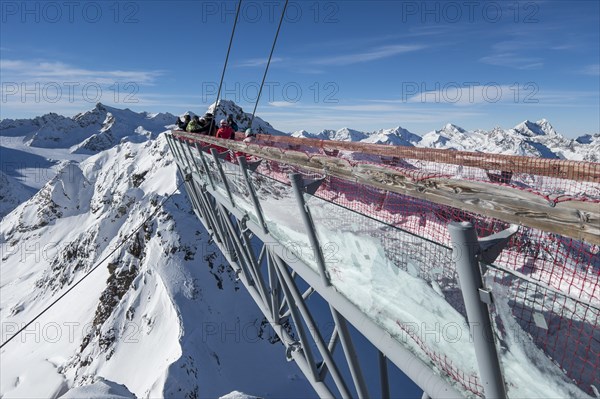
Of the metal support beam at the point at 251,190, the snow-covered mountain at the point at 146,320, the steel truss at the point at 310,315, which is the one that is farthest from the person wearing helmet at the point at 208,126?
the metal support beam at the point at 251,190

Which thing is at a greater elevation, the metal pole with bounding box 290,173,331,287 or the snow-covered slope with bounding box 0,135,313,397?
the metal pole with bounding box 290,173,331,287

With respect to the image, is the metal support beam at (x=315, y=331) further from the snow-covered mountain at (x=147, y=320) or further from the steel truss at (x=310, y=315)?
the snow-covered mountain at (x=147, y=320)

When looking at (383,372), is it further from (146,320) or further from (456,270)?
(146,320)

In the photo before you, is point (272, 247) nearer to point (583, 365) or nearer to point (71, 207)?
point (583, 365)

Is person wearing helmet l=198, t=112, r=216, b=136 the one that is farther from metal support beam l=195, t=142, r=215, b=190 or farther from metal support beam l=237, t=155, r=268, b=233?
metal support beam l=237, t=155, r=268, b=233

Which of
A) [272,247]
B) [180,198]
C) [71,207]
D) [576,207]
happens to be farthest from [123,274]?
[71,207]

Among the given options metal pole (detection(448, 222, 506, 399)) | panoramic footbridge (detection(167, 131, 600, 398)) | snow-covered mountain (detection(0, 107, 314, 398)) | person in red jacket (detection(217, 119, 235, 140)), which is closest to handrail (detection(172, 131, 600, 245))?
panoramic footbridge (detection(167, 131, 600, 398))

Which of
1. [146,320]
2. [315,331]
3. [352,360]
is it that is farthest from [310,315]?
[146,320]
